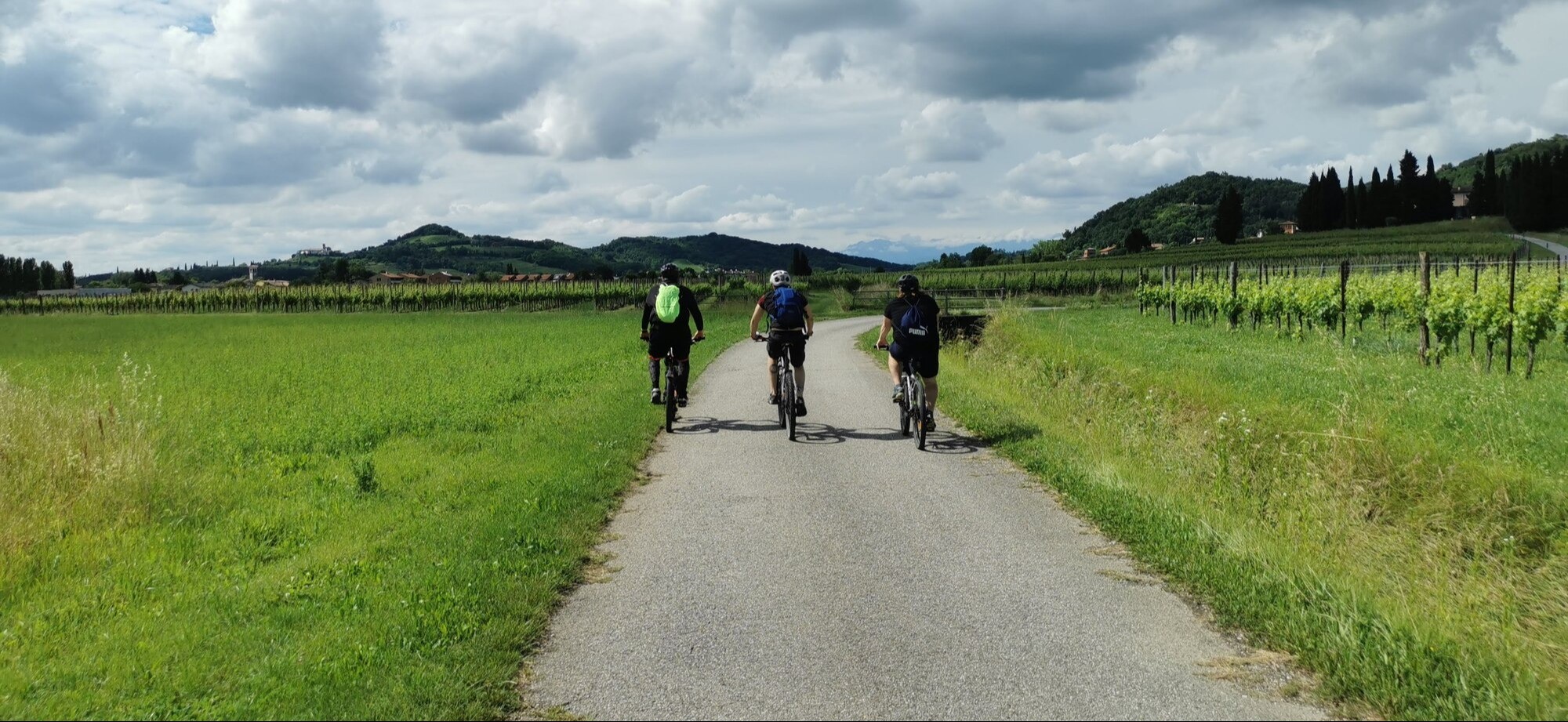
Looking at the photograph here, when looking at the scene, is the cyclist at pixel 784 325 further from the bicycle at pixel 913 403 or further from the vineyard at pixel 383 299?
the vineyard at pixel 383 299

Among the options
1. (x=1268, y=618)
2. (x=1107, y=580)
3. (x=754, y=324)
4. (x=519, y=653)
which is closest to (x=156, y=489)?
(x=519, y=653)

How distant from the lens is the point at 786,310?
12305 millimetres

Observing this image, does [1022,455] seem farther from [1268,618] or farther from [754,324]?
[1268,618]

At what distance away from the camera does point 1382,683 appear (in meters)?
4.29

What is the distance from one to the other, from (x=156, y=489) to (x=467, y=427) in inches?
174

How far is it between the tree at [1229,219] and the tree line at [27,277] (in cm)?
15114

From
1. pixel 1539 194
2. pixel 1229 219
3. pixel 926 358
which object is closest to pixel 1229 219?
pixel 1229 219

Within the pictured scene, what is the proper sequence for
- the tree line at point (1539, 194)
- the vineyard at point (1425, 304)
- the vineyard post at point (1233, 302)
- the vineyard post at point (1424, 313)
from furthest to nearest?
1. the tree line at point (1539, 194)
2. the vineyard post at point (1233, 302)
3. the vineyard post at point (1424, 313)
4. the vineyard at point (1425, 304)

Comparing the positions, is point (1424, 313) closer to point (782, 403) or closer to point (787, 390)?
point (782, 403)

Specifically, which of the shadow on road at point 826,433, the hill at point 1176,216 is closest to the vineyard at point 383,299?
the shadow on road at point 826,433

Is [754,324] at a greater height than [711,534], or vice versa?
[754,324]

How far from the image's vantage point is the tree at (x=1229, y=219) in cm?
12619

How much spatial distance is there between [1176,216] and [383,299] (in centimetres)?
13767

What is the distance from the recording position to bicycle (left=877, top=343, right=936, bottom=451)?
10883mm
